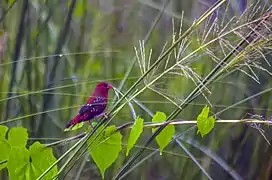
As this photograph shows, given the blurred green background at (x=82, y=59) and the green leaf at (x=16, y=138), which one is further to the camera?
the blurred green background at (x=82, y=59)

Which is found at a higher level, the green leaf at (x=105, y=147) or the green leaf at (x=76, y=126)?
the green leaf at (x=76, y=126)

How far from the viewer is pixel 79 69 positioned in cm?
68

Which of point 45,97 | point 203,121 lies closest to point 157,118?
point 203,121

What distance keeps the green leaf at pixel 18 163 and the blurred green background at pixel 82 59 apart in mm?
140

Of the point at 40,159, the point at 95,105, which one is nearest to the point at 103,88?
the point at 95,105

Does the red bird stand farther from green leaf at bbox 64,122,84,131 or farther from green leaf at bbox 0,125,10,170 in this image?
green leaf at bbox 0,125,10,170

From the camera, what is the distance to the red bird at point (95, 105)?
0.65 meters

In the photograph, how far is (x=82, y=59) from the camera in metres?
0.68

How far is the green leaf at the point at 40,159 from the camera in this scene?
542 mm

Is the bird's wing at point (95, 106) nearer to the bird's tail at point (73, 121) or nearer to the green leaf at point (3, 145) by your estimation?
the bird's tail at point (73, 121)

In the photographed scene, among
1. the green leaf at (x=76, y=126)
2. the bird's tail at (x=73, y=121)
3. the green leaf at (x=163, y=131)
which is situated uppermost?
the bird's tail at (x=73, y=121)

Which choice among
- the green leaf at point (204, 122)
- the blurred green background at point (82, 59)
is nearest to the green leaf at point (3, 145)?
the blurred green background at point (82, 59)

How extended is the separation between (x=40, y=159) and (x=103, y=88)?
17 cm

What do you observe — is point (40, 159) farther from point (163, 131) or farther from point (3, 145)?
point (163, 131)
